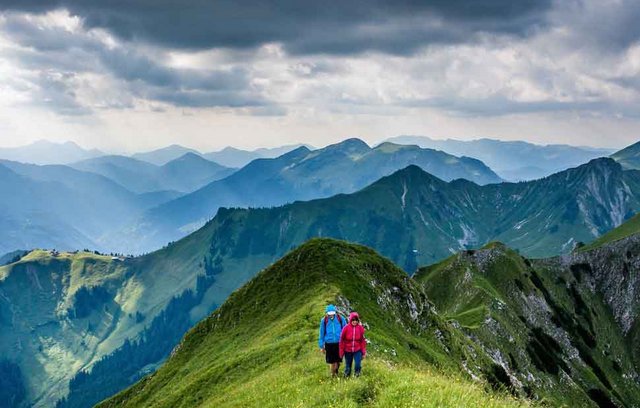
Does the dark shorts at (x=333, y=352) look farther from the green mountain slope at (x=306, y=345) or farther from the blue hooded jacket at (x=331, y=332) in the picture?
the green mountain slope at (x=306, y=345)

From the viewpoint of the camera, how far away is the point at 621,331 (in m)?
178

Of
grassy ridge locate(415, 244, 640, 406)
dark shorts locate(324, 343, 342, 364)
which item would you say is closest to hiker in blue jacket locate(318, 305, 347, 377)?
dark shorts locate(324, 343, 342, 364)

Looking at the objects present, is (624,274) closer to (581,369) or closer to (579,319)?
(579,319)

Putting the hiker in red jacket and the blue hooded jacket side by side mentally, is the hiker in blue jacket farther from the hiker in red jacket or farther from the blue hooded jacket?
the hiker in red jacket

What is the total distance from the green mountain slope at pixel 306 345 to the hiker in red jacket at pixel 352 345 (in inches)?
33.4

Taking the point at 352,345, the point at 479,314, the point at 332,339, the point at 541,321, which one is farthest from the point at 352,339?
the point at 541,321

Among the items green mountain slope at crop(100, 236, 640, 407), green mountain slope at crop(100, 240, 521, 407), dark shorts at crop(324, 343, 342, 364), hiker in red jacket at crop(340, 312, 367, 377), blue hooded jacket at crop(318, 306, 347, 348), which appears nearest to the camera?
green mountain slope at crop(100, 240, 521, 407)

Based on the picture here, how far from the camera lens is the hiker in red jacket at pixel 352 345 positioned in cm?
2469

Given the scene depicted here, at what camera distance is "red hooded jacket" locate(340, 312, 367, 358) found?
2469 cm

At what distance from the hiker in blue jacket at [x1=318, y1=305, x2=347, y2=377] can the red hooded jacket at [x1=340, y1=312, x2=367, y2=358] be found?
0.91 meters

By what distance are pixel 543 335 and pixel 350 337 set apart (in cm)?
13486

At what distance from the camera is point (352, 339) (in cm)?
2475

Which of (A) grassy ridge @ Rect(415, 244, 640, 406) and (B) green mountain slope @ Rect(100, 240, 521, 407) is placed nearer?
(B) green mountain slope @ Rect(100, 240, 521, 407)

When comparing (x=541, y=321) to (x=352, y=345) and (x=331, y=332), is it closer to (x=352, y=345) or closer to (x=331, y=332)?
(x=331, y=332)
